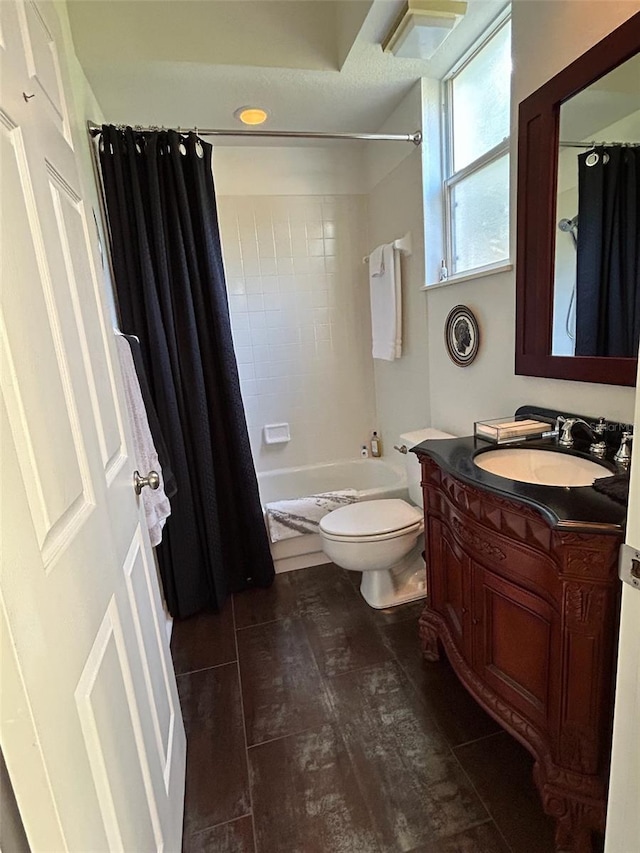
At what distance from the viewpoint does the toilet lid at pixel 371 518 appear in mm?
1986

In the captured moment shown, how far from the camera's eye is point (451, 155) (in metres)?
2.14

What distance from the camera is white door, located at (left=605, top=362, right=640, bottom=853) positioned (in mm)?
701

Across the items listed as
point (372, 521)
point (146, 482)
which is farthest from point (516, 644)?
point (146, 482)

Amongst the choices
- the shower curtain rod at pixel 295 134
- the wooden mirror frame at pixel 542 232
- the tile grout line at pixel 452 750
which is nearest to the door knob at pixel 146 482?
the tile grout line at pixel 452 750

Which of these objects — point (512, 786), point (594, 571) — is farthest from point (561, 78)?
point (512, 786)

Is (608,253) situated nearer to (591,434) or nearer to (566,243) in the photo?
(566,243)

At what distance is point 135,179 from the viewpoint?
1896mm

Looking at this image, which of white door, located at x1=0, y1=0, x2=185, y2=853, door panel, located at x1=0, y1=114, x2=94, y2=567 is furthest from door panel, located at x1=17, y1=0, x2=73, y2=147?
door panel, located at x1=0, y1=114, x2=94, y2=567

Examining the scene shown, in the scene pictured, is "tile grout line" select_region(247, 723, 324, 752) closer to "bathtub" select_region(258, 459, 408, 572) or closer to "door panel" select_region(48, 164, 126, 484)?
"door panel" select_region(48, 164, 126, 484)

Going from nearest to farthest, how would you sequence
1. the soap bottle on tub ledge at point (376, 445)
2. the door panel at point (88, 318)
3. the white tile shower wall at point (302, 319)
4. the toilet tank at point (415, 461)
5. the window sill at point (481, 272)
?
the door panel at point (88, 318)
the window sill at point (481, 272)
the toilet tank at point (415, 461)
the white tile shower wall at point (302, 319)
the soap bottle on tub ledge at point (376, 445)

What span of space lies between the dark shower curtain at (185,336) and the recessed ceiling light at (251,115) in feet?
1.36

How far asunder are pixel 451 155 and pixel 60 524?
2300 millimetres

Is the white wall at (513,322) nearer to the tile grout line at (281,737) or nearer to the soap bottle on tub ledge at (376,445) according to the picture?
the soap bottle on tub ledge at (376,445)

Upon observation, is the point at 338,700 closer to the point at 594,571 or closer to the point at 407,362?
the point at 594,571
